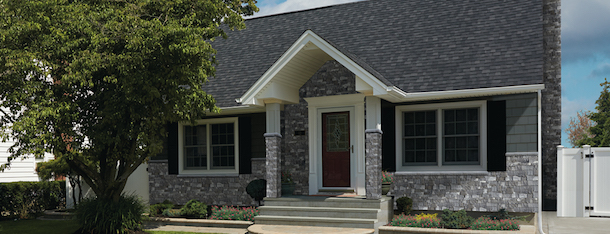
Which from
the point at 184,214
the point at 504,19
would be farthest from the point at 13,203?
the point at 504,19

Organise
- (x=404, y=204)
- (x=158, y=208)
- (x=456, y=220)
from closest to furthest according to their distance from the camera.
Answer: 1. (x=456, y=220)
2. (x=404, y=204)
3. (x=158, y=208)

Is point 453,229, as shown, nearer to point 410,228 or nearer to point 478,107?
point 410,228

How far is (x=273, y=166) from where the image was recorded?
11234mm

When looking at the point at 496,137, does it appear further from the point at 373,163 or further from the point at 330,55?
the point at 330,55

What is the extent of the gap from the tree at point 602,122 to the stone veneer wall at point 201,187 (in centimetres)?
2186

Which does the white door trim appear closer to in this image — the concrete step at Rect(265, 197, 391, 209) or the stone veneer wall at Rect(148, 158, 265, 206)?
the concrete step at Rect(265, 197, 391, 209)

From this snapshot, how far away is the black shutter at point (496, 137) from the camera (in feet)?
34.3

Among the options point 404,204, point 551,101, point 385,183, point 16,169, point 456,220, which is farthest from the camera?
point 16,169

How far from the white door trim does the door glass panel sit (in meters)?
0.16

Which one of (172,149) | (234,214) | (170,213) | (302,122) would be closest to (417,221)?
(302,122)

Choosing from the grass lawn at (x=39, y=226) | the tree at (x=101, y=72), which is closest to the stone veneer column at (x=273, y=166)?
the tree at (x=101, y=72)

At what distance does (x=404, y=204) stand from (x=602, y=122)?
23100 mm

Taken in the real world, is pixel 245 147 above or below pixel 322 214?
above

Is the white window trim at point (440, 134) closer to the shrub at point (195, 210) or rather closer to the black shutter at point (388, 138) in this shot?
the black shutter at point (388, 138)
